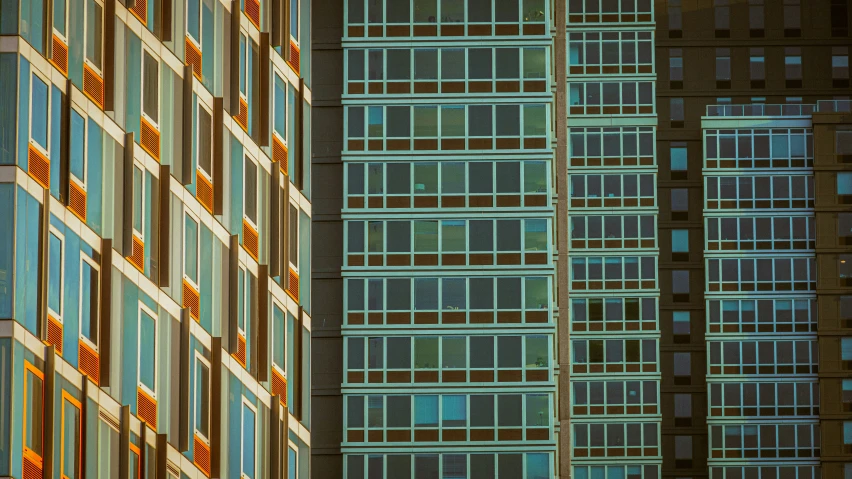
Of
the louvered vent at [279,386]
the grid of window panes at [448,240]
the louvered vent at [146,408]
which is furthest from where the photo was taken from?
the grid of window panes at [448,240]

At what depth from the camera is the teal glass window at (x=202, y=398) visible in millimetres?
29250

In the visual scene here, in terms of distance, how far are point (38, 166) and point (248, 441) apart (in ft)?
36.7

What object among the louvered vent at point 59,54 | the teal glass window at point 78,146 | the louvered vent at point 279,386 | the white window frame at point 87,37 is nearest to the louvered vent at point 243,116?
the louvered vent at point 279,386

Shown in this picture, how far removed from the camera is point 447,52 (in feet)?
193

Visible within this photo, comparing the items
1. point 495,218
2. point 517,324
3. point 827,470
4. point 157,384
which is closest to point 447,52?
point 495,218

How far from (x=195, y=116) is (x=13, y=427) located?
10.5 m

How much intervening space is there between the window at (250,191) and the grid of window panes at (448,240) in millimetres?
23784

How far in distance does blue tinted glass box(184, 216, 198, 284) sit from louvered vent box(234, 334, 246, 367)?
8.08 ft

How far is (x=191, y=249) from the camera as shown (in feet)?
97.0

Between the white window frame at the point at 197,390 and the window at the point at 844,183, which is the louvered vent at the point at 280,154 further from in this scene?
the window at the point at 844,183

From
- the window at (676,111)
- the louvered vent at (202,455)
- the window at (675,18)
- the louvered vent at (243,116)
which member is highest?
the window at (675,18)

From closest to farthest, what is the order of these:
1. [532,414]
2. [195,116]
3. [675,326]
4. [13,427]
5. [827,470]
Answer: [13,427] → [195,116] → [532,414] → [827,470] → [675,326]

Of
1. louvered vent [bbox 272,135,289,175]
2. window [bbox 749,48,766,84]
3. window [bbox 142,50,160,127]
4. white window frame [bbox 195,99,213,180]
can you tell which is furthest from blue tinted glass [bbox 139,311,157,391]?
window [bbox 749,48,766,84]

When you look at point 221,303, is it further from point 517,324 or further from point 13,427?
point 517,324
